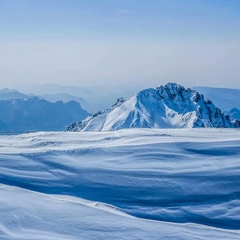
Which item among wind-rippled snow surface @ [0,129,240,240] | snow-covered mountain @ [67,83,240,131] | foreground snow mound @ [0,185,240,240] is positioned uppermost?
snow-covered mountain @ [67,83,240,131]

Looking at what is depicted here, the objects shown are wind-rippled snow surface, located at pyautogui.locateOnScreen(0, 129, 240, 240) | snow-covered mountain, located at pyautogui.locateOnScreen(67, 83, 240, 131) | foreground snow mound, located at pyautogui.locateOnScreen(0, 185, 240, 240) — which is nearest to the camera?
foreground snow mound, located at pyautogui.locateOnScreen(0, 185, 240, 240)

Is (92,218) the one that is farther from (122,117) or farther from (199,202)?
(122,117)

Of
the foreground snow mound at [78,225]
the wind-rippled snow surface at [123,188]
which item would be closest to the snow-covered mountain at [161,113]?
the wind-rippled snow surface at [123,188]

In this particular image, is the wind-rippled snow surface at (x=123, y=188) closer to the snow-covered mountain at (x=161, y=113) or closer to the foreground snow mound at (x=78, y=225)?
the foreground snow mound at (x=78, y=225)

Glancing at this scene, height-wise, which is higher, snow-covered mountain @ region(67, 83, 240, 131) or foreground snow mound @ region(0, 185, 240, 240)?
snow-covered mountain @ region(67, 83, 240, 131)

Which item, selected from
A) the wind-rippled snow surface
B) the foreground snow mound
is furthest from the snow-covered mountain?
the foreground snow mound

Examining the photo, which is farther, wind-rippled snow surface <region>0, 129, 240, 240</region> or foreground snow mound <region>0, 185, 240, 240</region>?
wind-rippled snow surface <region>0, 129, 240, 240</region>

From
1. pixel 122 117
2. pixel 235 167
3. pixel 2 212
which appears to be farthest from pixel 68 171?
pixel 122 117

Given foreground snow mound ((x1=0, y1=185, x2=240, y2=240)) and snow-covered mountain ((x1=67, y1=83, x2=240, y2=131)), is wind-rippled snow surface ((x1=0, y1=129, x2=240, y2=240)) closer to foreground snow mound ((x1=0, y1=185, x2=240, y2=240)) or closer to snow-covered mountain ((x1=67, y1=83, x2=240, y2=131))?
foreground snow mound ((x1=0, y1=185, x2=240, y2=240))
